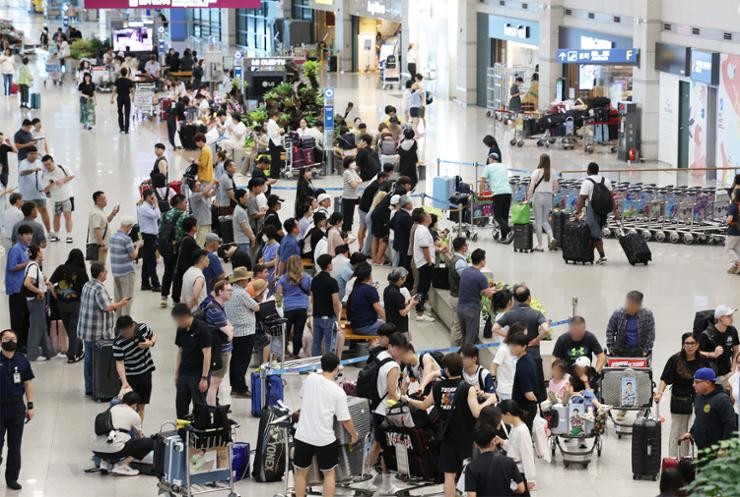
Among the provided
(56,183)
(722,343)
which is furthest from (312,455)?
(56,183)

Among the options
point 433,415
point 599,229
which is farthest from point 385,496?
point 599,229

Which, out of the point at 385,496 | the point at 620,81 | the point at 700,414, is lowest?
the point at 385,496

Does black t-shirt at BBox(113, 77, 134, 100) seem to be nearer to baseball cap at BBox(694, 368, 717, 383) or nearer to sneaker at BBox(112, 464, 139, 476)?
sneaker at BBox(112, 464, 139, 476)

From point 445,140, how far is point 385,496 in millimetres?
25423

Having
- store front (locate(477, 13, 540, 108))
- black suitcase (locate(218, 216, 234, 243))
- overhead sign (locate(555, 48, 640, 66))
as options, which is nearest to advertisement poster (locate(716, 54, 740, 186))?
overhead sign (locate(555, 48, 640, 66))

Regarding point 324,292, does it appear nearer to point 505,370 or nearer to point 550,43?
point 505,370

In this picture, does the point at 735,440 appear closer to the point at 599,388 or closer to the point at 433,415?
the point at 433,415

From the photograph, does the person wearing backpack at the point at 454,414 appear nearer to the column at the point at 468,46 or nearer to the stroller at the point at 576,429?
the stroller at the point at 576,429

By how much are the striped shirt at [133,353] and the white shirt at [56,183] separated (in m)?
9.41

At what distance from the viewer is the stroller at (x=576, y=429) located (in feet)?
42.8

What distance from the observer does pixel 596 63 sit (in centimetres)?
3425

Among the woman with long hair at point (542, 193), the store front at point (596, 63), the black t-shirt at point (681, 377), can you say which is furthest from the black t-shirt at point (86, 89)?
the black t-shirt at point (681, 377)

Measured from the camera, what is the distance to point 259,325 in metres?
15.5

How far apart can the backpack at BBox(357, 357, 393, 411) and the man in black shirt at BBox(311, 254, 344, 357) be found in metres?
3.10
